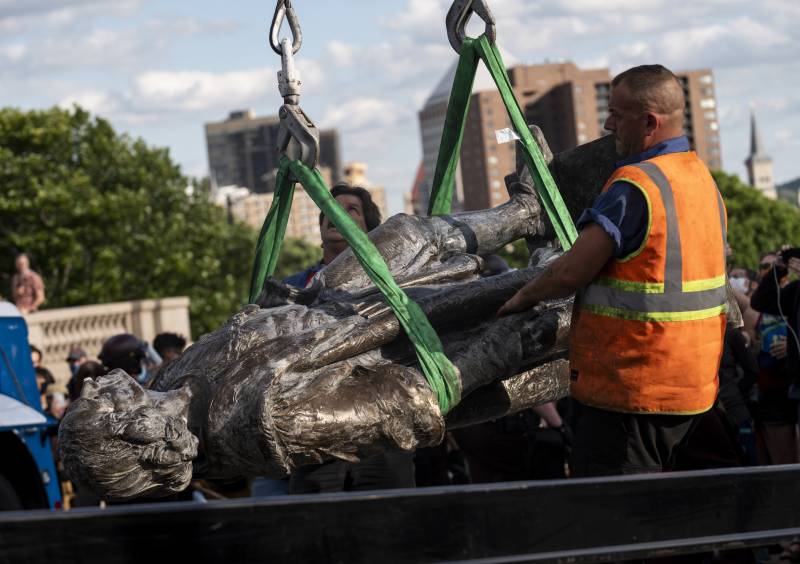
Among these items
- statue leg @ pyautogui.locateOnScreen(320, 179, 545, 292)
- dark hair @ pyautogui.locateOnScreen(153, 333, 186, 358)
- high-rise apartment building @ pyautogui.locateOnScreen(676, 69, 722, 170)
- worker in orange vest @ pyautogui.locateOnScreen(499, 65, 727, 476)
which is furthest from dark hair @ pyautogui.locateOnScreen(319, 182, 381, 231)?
high-rise apartment building @ pyautogui.locateOnScreen(676, 69, 722, 170)

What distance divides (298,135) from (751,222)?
2455 inches

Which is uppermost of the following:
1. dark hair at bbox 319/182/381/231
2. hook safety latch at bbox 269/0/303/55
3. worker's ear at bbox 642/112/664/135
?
hook safety latch at bbox 269/0/303/55

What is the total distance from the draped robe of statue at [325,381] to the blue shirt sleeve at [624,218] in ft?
2.26

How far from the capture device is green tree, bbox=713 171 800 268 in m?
63.7

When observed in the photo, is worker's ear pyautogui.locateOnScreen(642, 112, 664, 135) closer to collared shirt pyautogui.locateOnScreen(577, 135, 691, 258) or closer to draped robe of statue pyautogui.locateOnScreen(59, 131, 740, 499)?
collared shirt pyautogui.locateOnScreen(577, 135, 691, 258)

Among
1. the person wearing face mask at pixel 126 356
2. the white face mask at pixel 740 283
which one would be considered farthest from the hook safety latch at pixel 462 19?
the white face mask at pixel 740 283

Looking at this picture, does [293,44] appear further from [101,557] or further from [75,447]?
[101,557]

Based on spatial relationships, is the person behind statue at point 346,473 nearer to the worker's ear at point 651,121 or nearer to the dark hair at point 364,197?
the dark hair at point 364,197

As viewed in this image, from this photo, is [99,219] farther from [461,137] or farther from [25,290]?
[461,137]

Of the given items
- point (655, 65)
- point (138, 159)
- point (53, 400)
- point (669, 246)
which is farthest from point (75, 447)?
point (138, 159)

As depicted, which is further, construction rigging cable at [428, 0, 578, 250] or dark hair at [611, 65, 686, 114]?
construction rigging cable at [428, 0, 578, 250]

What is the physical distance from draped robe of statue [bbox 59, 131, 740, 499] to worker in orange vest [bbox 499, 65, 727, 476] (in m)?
0.40

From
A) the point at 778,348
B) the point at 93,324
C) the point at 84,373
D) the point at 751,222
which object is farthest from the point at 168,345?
the point at 751,222

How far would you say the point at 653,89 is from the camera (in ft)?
14.0
